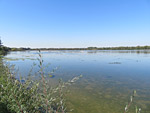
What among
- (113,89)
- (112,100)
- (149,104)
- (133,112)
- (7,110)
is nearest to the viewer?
(7,110)

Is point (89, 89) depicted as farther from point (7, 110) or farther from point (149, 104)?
point (7, 110)

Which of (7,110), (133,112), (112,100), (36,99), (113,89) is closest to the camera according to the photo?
(36,99)

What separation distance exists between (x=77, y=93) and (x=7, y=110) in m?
4.57

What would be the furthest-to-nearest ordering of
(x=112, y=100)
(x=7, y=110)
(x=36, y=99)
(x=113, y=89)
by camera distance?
(x=113, y=89), (x=112, y=100), (x=7, y=110), (x=36, y=99)

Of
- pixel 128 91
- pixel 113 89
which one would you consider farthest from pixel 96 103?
pixel 128 91

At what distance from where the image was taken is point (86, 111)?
512 centimetres

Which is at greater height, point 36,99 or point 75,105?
point 36,99

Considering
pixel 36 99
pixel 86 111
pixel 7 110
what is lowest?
pixel 86 111

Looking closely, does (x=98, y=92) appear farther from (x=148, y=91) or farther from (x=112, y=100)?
(x=148, y=91)

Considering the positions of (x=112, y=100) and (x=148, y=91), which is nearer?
(x=112, y=100)

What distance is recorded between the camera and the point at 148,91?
23.9 ft

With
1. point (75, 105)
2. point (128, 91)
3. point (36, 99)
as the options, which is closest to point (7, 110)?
point (36, 99)

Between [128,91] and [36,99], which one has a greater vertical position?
[36,99]

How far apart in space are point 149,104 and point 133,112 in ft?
4.81
